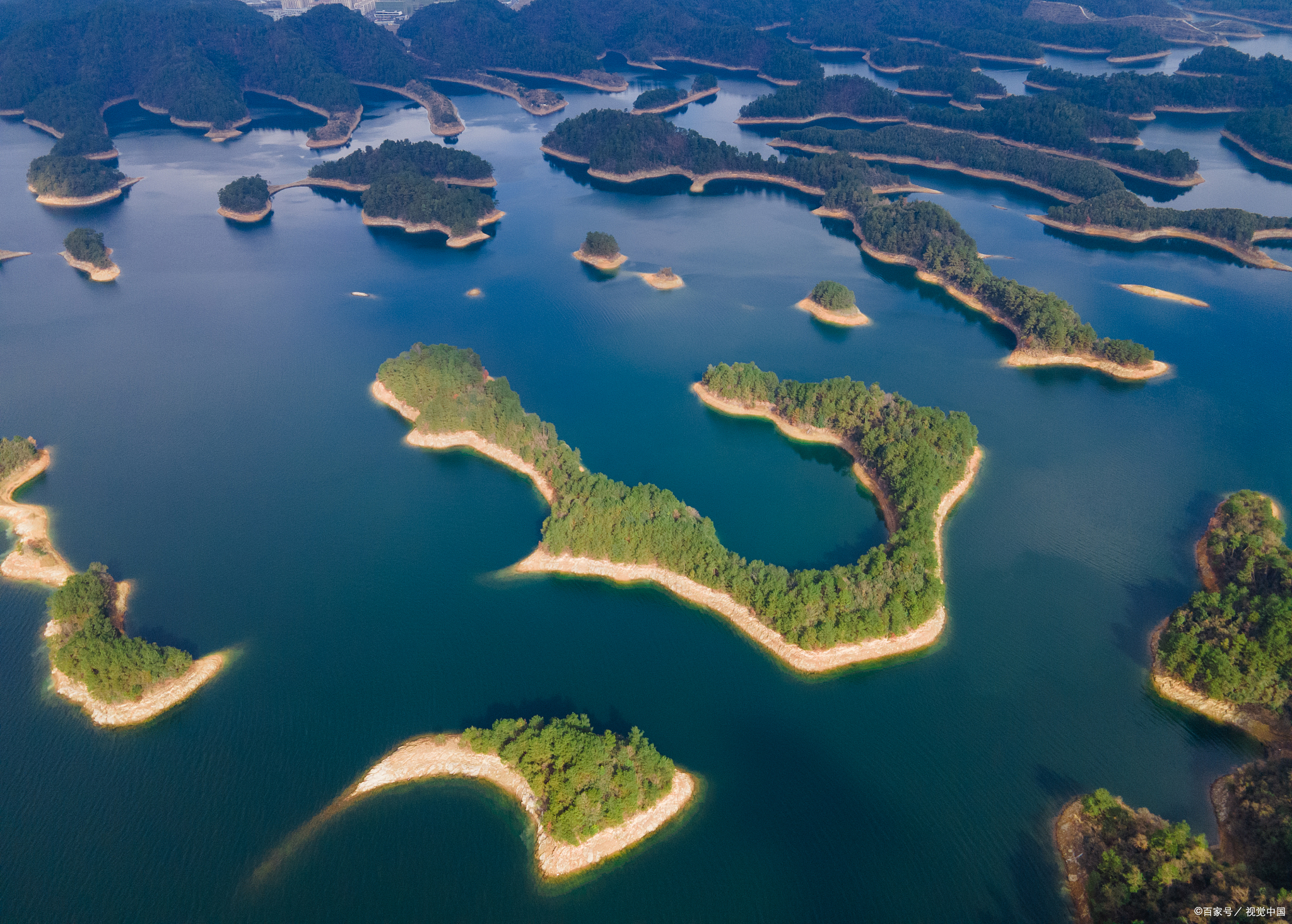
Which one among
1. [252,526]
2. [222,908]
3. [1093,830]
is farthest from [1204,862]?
[252,526]

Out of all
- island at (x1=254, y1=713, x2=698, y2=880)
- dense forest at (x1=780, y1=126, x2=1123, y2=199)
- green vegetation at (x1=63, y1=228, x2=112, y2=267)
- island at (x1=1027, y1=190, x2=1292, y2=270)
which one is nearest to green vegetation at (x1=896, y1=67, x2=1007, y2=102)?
dense forest at (x1=780, y1=126, x2=1123, y2=199)

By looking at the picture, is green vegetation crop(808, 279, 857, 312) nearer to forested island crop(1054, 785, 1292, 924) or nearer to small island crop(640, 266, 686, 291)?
small island crop(640, 266, 686, 291)

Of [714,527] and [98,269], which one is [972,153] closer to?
[714,527]

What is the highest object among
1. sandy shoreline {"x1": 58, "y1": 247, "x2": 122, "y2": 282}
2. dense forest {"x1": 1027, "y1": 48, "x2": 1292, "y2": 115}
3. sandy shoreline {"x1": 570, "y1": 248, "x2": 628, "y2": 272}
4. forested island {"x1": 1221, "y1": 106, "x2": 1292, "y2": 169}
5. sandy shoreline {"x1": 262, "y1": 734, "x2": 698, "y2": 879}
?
dense forest {"x1": 1027, "y1": 48, "x2": 1292, "y2": 115}

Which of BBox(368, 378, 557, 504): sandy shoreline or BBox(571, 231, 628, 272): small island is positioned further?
BBox(571, 231, 628, 272): small island

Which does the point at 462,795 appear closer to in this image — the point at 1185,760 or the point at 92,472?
the point at 1185,760

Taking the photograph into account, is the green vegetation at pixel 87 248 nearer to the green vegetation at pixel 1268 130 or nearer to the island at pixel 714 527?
the island at pixel 714 527

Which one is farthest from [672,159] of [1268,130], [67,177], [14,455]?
[1268,130]
